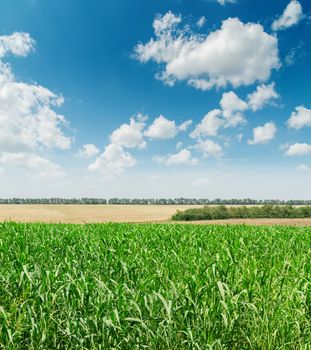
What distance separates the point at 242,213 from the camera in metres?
55.8

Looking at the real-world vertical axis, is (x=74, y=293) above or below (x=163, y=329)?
above

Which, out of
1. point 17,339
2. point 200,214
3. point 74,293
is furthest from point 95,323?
point 200,214

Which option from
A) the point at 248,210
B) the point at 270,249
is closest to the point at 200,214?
the point at 248,210

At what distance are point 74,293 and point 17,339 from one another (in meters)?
0.74

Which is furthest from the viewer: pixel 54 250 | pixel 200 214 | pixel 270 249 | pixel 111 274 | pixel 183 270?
pixel 200 214

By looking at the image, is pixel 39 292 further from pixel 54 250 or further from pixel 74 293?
pixel 54 250

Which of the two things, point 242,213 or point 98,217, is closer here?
point 242,213

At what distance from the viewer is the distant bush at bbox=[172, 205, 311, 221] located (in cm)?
5481

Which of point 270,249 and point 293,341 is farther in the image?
point 270,249

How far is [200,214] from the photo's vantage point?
181ft

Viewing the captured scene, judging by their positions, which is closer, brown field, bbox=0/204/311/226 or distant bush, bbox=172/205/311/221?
brown field, bbox=0/204/311/226

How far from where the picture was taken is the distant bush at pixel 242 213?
54.8 meters

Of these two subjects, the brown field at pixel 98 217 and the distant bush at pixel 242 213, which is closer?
the brown field at pixel 98 217

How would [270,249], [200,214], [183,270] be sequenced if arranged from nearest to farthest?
[183,270]
[270,249]
[200,214]
